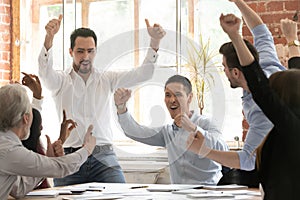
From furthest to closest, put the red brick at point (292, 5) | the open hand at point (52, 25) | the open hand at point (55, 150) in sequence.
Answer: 1. the red brick at point (292, 5)
2. the open hand at point (52, 25)
3. the open hand at point (55, 150)

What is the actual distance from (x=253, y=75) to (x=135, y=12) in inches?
110

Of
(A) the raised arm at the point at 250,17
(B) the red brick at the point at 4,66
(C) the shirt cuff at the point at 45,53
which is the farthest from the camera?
(B) the red brick at the point at 4,66

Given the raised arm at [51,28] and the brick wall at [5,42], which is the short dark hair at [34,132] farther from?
the brick wall at [5,42]

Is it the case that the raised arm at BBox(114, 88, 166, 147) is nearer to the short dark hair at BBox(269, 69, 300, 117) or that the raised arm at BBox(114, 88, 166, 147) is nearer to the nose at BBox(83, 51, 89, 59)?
the nose at BBox(83, 51, 89, 59)

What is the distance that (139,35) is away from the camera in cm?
359

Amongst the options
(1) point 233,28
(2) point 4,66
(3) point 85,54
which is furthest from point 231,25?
(2) point 4,66

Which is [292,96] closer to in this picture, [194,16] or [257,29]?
[257,29]

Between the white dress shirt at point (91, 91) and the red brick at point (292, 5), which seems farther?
the red brick at point (292, 5)

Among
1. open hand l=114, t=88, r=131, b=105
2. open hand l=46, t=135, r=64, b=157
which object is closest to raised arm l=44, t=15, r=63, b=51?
open hand l=114, t=88, r=131, b=105

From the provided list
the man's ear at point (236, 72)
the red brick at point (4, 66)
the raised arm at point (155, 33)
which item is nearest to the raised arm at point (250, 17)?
the man's ear at point (236, 72)

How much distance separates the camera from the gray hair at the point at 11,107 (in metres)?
2.24

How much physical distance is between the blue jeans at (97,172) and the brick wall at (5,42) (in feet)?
6.07

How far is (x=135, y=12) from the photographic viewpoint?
435cm

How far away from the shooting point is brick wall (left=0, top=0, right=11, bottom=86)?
4.53m
